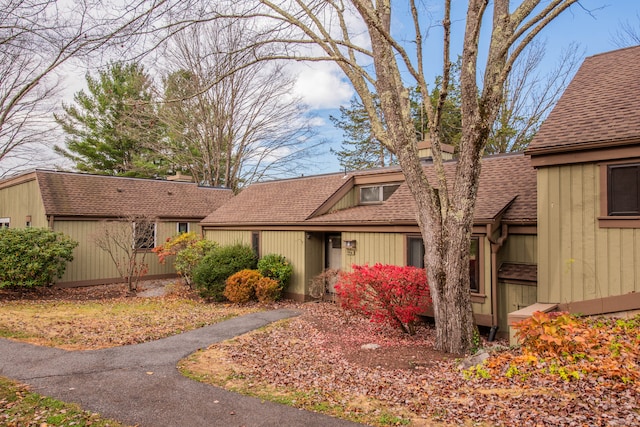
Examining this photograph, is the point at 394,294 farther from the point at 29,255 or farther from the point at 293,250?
the point at 29,255

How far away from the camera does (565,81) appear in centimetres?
2139

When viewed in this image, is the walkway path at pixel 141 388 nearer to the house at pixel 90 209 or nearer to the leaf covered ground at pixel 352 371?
the leaf covered ground at pixel 352 371

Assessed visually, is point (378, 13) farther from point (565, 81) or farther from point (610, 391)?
point (565, 81)

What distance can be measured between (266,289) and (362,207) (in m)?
4.34

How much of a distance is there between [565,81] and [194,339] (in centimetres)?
2213

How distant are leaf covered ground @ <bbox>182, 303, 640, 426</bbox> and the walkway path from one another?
38 cm

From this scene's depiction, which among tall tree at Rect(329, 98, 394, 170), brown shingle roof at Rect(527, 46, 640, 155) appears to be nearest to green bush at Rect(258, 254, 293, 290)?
brown shingle roof at Rect(527, 46, 640, 155)

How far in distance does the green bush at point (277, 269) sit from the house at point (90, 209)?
659 cm

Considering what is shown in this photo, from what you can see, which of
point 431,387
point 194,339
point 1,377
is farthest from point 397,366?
point 1,377

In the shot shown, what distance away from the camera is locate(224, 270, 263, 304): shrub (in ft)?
43.7

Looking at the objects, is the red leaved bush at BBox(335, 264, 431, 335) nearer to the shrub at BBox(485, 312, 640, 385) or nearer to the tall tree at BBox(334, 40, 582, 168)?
the shrub at BBox(485, 312, 640, 385)

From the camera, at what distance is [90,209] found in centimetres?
1791

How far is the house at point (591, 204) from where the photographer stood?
7535mm

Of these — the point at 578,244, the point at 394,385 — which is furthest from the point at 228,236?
the point at 578,244
